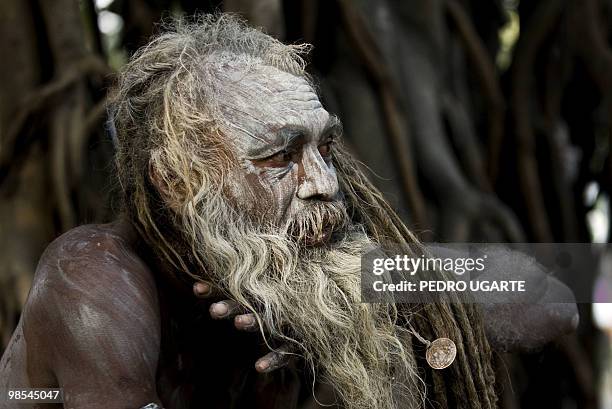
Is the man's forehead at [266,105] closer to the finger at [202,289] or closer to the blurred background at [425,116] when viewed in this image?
the finger at [202,289]

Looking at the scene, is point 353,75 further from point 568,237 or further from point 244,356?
point 244,356

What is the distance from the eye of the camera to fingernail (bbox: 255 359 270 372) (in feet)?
3.75

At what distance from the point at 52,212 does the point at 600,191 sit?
1.65 metres

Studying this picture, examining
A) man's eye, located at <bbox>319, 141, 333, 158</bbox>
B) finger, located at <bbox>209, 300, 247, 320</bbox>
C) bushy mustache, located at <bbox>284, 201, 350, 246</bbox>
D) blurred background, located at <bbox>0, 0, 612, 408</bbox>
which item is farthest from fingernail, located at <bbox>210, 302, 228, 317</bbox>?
blurred background, located at <bbox>0, 0, 612, 408</bbox>

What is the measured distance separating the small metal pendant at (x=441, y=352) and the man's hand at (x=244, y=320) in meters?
0.18

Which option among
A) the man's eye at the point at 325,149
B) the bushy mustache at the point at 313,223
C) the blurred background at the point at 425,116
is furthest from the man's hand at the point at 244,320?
the blurred background at the point at 425,116

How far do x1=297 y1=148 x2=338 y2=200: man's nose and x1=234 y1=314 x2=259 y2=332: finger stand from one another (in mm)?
163

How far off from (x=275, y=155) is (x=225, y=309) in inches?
7.8

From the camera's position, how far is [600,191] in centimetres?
306

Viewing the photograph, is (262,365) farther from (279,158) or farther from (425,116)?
(425,116)

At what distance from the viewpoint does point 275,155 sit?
123cm

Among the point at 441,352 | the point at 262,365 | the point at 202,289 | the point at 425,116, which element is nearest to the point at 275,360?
the point at 262,365

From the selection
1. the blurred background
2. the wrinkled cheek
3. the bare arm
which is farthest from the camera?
the blurred background

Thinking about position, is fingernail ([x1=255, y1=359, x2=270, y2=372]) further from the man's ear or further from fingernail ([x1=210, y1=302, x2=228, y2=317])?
the man's ear
